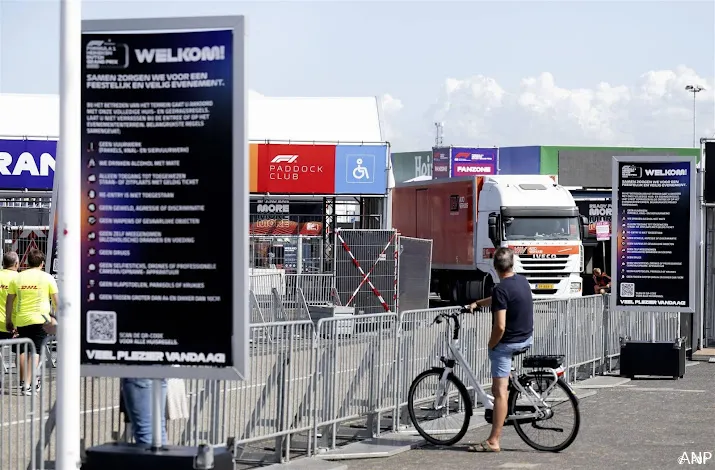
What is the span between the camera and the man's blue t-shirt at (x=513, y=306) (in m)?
11.0

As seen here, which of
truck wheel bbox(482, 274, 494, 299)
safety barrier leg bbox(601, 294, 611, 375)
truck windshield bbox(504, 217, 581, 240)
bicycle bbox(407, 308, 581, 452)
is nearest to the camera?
bicycle bbox(407, 308, 581, 452)

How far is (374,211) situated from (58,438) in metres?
21.5

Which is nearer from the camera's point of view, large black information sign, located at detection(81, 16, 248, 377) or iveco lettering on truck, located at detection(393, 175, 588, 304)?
large black information sign, located at detection(81, 16, 248, 377)

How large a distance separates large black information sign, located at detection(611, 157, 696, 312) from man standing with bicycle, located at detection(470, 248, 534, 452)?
7012mm

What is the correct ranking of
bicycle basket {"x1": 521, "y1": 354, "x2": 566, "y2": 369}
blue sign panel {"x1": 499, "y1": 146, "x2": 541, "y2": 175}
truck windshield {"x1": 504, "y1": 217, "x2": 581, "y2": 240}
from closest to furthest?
bicycle basket {"x1": 521, "y1": 354, "x2": 566, "y2": 369}, truck windshield {"x1": 504, "y1": 217, "x2": 581, "y2": 240}, blue sign panel {"x1": 499, "y1": 146, "x2": 541, "y2": 175}

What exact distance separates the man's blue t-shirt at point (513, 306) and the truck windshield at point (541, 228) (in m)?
20.1

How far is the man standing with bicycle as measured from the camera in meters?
11.0

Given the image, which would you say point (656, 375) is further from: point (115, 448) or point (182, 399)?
point (115, 448)

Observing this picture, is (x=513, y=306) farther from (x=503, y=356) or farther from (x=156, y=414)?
(x=156, y=414)

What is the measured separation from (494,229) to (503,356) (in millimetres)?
20204

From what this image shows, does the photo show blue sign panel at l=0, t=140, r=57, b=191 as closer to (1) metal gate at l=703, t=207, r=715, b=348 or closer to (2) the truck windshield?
(2) the truck windshield

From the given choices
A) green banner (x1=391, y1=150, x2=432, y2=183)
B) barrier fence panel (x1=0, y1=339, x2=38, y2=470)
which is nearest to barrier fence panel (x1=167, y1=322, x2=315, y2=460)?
barrier fence panel (x1=0, y1=339, x2=38, y2=470)

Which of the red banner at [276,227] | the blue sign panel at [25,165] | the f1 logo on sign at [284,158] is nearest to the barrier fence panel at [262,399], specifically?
the blue sign panel at [25,165]

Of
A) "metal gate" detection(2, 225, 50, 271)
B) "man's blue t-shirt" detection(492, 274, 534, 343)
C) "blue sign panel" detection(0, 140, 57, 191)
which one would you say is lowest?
"man's blue t-shirt" detection(492, 274, 534, 343)
